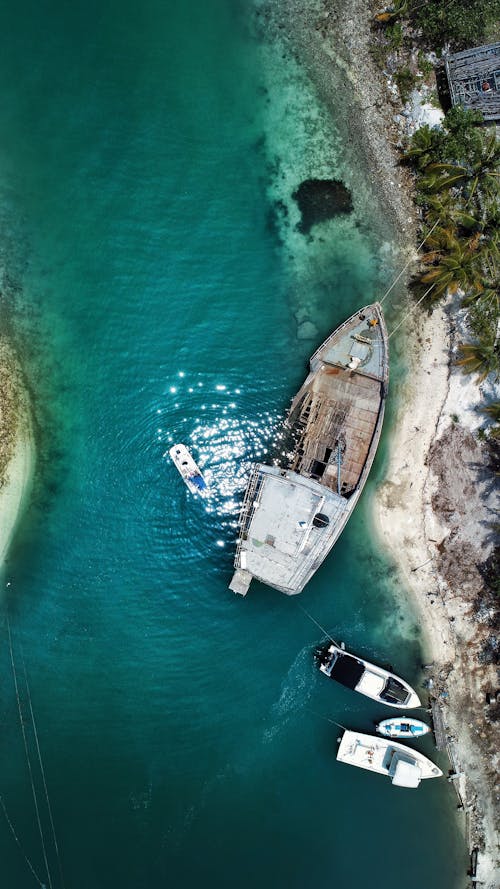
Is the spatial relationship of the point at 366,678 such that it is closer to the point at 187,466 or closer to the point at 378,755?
the point at 378,755

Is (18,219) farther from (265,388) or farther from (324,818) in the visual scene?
(324,818)

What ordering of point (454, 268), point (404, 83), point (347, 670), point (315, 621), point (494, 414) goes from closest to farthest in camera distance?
point (454, 268) < point (347, 670) < point (494, 414) < point (315, 621) < point (404, 83)

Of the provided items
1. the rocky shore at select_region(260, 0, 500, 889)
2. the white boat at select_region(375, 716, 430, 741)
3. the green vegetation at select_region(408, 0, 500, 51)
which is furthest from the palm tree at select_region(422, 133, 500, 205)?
the white boat at select_region(375, 716, 430, 741)

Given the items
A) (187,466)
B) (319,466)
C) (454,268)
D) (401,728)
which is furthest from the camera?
(401,728)

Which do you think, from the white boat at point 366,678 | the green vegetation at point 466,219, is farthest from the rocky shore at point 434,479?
the white boat at point 366,678

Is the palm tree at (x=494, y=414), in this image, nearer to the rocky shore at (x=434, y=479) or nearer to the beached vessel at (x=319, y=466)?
the rocky shore at (x=434, y=479)

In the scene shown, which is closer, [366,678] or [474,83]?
[366,678]

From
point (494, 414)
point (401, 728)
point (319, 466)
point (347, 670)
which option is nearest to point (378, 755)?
point (401, 728)
